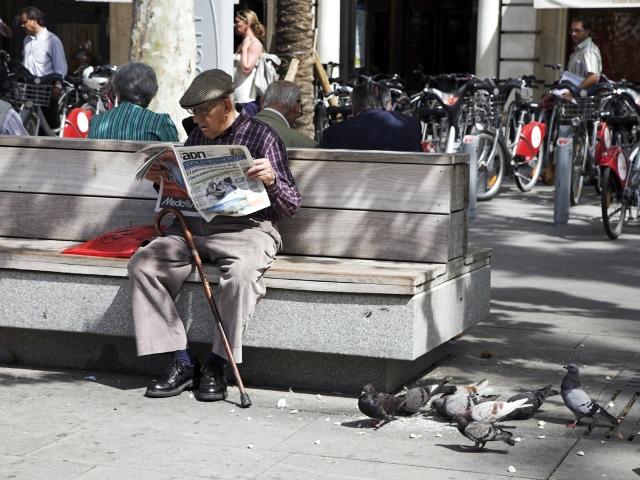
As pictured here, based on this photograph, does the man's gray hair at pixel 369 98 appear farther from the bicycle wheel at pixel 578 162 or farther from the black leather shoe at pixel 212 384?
the bicycle wheel at pixel 578 162

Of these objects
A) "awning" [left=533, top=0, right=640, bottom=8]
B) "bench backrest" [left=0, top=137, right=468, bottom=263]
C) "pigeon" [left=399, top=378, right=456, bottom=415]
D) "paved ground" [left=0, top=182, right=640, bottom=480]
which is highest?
"awning" [left=533, top=0, right=640, bottom=8]

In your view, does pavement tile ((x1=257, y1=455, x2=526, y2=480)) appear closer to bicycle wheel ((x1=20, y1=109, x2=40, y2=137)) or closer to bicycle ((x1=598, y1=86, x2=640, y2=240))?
bicycle ((x1=598, y1=86, x2=640, y2=240))

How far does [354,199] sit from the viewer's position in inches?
245

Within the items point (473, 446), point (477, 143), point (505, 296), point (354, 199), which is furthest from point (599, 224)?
point (473, 446)

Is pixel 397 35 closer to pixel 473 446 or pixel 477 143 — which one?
pixel 477 143

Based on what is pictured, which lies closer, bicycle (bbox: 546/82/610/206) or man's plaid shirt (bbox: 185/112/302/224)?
man's plaid shirt (bbox: 185/112/302/224)

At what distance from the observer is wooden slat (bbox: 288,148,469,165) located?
6.04m

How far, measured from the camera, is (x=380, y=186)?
616cm

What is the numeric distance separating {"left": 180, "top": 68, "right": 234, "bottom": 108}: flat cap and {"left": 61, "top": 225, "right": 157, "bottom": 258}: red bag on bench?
0.71 metres

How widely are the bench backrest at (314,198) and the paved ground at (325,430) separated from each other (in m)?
0.76

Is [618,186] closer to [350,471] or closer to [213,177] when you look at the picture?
[213,177]

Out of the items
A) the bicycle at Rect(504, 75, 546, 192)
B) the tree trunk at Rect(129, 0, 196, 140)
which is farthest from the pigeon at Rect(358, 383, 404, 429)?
the bicycle at Rect(504, 75, 546, 192)

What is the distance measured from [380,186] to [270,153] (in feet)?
1.82

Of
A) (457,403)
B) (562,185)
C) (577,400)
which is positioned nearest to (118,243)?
(457,403)
